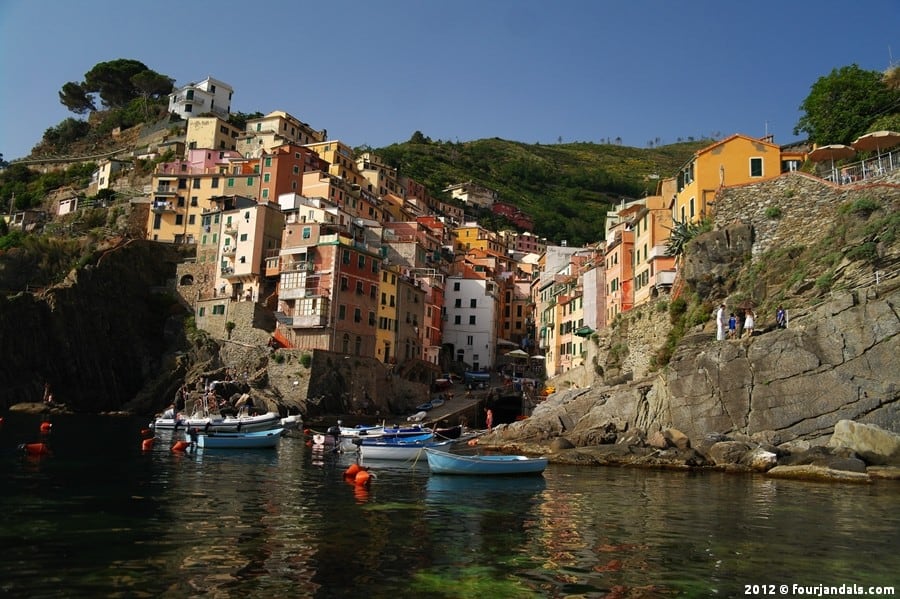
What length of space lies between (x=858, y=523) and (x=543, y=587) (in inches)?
485

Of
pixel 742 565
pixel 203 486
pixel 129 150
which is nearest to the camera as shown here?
pixel 742 565

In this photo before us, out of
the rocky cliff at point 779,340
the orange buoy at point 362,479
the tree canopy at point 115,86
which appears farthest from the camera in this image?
the tree canopy at point 115,86

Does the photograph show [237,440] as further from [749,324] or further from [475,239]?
[475,239]

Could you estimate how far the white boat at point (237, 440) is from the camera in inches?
1603

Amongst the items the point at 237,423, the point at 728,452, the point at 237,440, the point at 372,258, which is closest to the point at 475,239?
the point at 372,258

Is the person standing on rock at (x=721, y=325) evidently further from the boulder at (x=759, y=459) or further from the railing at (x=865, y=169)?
the railing at (x=865, y=169)

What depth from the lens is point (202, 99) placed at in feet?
373

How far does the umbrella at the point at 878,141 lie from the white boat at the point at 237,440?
40.6 meters

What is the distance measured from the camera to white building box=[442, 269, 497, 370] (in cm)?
8869

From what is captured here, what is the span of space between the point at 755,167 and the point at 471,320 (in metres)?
48.0

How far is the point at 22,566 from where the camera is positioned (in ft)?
41.2

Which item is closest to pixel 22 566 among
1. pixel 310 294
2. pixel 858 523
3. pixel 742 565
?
pixel 742 565

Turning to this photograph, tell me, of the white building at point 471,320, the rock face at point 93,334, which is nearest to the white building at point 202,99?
the rock face at point 93,334

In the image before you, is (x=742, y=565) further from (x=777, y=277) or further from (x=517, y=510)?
(x=777, y=277)
